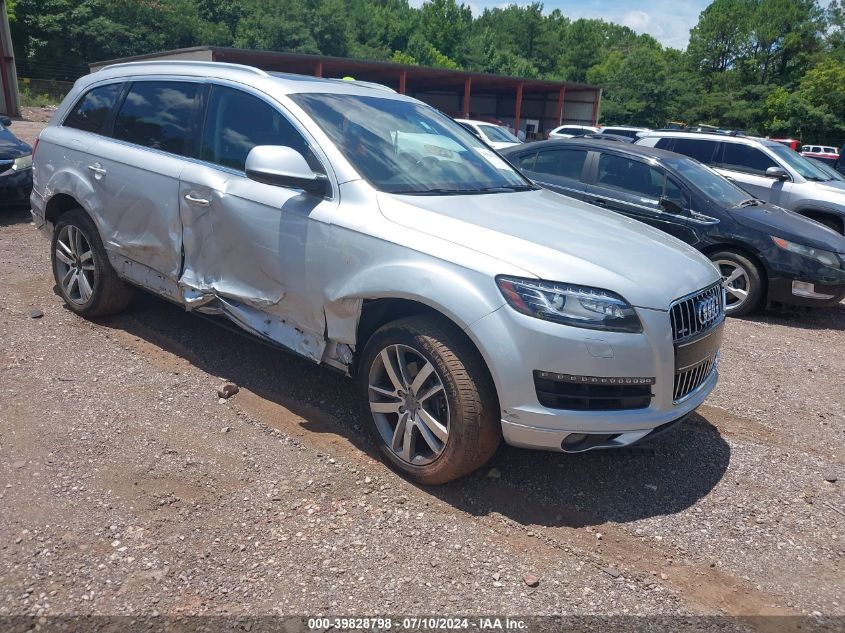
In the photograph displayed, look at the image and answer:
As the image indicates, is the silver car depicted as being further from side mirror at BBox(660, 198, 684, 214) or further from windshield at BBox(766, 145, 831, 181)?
windshield at BBox(766, 145, 831, 181)

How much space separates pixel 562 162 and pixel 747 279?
2428 millimetres

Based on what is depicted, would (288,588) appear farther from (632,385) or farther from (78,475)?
(632,385)

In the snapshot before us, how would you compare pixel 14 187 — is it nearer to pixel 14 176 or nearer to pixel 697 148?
pixel 14 176

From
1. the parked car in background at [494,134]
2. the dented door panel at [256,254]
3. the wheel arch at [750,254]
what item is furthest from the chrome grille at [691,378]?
the parked car in background at [494,134]

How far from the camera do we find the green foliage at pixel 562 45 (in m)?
46.0

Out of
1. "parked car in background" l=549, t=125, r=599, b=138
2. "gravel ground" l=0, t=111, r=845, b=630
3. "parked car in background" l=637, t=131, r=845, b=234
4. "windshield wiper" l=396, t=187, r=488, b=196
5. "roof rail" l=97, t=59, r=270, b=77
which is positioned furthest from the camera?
"parked car in background" l=549, t=125, r=599, b=138

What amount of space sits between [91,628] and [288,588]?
0.69 m

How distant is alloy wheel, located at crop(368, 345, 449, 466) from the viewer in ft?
10.7

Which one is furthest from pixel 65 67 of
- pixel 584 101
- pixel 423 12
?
pixel 423 12

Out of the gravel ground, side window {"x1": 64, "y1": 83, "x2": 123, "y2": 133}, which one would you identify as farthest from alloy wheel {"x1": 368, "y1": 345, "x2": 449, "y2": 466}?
side window {"x1": 64, "y1": 83, "x2": 123, "y2": 133}

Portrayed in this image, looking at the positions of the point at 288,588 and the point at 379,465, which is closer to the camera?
the point at 288,588

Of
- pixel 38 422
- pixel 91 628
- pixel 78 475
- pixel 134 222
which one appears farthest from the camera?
pixel 134 222

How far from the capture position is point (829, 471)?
3.85 m

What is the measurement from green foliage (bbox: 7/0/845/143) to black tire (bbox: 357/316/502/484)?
1942 inches
